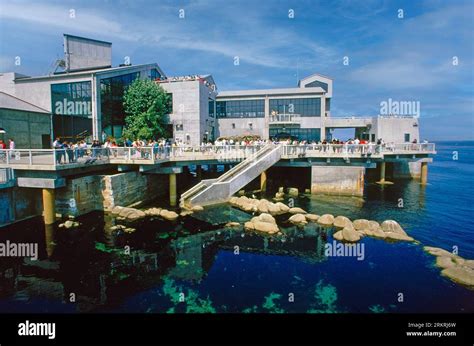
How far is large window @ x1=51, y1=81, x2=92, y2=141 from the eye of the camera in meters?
32.5

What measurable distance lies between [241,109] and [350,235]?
1388 inches

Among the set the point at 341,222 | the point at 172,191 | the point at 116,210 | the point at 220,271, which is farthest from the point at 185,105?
the point at 220,271

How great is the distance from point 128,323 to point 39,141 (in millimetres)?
26041

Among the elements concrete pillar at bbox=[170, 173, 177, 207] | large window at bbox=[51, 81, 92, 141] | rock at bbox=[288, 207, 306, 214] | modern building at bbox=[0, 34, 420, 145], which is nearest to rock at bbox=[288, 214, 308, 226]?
rock at bbox=[288, 207, 306, 214]

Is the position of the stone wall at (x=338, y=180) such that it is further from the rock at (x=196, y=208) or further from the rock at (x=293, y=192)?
the rock at (x=196, y=208)

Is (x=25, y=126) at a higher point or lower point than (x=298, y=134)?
lower

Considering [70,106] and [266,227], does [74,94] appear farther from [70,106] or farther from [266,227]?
[266,227]

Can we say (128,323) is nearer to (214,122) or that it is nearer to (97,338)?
(97,338)

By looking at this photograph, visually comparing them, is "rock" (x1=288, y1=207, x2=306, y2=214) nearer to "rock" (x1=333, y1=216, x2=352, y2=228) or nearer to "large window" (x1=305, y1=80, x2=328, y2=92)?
"rock" (x1=333, y1=216, x2=352, y2=228)

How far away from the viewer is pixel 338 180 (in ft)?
98.0

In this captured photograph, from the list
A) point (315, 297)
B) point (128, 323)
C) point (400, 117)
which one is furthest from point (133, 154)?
point (400, 117)

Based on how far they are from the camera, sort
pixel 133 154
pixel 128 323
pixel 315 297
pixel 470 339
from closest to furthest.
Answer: pixel 470 339
pixel 128 323
pixel 315 297
pixel 133 154

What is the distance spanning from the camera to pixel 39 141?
96.2 feet

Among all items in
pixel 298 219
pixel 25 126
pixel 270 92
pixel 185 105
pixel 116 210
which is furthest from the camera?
pixel 270 92
